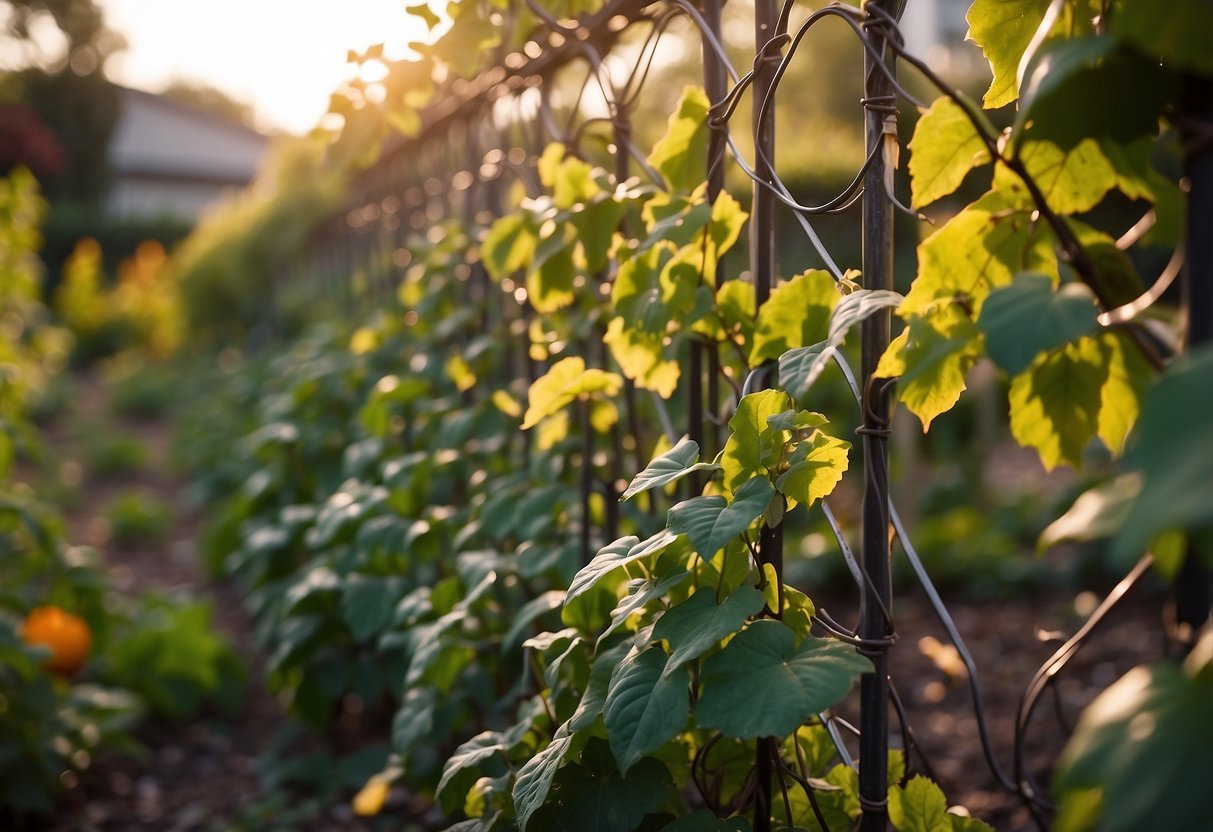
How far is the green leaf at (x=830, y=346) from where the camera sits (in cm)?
87

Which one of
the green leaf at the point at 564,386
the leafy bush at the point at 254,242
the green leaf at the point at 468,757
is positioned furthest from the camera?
the leafy bush at the point at 254,242

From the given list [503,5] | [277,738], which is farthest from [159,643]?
[503,5]

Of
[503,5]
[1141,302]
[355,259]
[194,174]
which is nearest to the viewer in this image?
[1141,302]

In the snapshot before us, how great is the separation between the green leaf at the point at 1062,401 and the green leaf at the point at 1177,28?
1.05 feet

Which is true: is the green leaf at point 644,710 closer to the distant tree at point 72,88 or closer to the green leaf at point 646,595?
the green leaf at point 646,595

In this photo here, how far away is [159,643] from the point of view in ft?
9.72

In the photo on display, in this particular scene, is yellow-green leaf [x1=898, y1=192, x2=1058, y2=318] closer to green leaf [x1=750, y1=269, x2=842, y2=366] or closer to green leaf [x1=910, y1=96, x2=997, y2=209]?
green leaf [x1=910, y1=96, x2=997, y2=209]

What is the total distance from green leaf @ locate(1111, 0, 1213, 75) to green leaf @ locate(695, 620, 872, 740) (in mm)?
530

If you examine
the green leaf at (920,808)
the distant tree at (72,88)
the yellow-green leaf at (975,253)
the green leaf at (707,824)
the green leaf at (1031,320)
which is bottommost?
the green leaf at (920,808)

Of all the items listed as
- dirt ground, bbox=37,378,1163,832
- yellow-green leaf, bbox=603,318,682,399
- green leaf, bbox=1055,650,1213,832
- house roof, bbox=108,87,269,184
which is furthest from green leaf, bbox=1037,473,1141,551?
house roof, bbox=108,87,269,184

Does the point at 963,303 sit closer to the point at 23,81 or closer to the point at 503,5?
the point at 503,5

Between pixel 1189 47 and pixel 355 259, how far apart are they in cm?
583

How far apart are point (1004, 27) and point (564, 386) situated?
0.77 m

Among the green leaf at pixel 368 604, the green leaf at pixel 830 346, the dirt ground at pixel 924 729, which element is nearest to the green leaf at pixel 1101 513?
the green leaf at pixel 830 346
